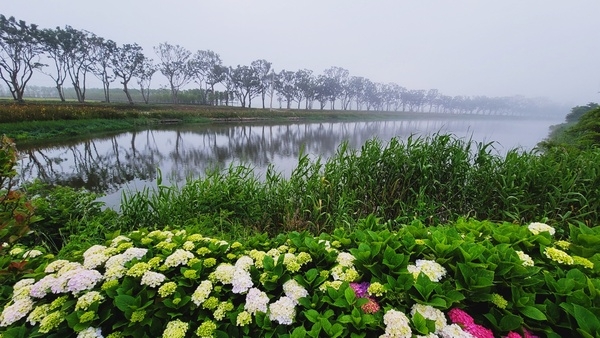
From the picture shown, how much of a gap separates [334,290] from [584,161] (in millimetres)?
3751

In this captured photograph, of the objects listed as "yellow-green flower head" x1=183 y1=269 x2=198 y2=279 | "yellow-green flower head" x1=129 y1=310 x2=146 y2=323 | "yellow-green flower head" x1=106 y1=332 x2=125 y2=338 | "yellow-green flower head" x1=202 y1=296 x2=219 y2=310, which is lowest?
"yellow-green flower head" x1=106 y1=332 x2=125 y2=338

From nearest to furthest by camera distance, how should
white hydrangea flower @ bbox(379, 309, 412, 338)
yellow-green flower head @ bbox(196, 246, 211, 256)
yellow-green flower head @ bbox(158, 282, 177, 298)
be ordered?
white hydrangea flower @ bbox(379, 309, 412, 338), yellow-green flower head @ bbox(158, 282, 177, 298), yellow-green flower head @ bbox(196, 246, 211, 256)

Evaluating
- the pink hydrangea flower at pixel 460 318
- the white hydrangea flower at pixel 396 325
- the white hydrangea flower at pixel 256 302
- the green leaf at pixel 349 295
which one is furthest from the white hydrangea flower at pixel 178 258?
the pink hydrangea flower at pixel 460 318

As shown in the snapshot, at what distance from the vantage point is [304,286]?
114 cm

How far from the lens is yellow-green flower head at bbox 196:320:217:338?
0.96 m

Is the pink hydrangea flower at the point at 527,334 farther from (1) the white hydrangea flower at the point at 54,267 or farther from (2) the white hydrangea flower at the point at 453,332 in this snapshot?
(1) the white hydrangea flower at the point at 54,267

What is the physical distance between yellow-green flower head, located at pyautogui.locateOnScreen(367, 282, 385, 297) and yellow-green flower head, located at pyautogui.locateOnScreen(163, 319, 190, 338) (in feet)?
2.37

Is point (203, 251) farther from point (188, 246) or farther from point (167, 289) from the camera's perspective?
point (167, 289)

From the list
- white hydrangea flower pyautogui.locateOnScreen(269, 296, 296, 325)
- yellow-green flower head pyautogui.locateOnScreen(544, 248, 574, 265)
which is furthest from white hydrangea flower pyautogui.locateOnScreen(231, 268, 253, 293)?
yellow-green flower head pyautogui.locateOnScreen(544, 248, 574, 265)

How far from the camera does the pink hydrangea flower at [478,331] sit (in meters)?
0.88

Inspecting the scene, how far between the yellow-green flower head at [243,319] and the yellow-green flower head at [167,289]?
0.30 meters

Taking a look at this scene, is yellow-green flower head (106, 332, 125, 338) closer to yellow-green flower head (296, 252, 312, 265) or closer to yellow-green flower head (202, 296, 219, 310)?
yellow-green flower head (202, 296, 219, 310)

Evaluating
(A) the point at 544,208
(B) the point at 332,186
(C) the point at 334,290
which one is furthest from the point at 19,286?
(A) the point at 544,208

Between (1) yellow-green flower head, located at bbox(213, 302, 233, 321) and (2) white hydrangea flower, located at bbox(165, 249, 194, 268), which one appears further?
(2) white hydrangea flower, located at bbox(165, 249, 194, 268)
